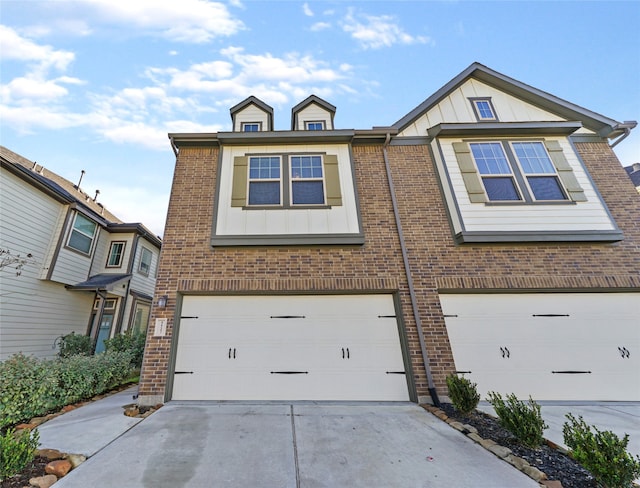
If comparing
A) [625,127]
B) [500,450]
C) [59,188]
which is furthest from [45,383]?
[625,127]

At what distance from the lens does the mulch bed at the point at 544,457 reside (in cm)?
246

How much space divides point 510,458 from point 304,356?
11.3 ft

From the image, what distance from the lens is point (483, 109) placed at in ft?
24.1

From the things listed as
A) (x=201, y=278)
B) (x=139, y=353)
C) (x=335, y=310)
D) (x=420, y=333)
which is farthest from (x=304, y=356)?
(x=139, y=353)

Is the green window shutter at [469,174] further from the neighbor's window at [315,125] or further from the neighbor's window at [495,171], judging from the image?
the neighbor's window at [315,125]

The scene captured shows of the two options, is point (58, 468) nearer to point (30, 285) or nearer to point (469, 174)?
point (469, 174)

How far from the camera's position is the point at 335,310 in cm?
542

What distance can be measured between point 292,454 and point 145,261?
1319cm

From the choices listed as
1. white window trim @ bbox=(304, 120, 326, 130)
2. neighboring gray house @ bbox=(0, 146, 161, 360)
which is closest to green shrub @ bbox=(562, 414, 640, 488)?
white window trim @ bbox=(304, 120, 326, 130)

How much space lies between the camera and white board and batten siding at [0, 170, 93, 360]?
7344 mm

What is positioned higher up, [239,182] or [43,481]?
[239,182]

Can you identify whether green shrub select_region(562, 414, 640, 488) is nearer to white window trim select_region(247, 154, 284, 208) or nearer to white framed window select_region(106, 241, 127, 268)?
white window trim select_region(247, 154, 284, 208)

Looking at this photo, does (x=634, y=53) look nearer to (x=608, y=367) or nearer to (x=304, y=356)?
(x=608, y=367)

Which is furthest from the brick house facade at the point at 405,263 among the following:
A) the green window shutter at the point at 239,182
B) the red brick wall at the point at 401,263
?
the green window shutter at the point at 239,182
